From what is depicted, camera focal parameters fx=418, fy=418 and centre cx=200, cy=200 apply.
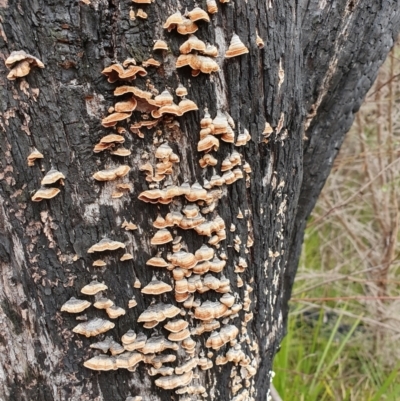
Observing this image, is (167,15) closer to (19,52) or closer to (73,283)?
(19,52)

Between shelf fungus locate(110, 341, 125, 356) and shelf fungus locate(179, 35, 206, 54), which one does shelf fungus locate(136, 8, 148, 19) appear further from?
shelf fungus locate(110, 341, 125, 356)

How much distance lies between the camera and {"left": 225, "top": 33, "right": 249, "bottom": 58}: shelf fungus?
4.08 ft

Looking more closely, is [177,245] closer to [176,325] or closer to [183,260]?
[183,260]

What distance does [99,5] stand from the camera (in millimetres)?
1100

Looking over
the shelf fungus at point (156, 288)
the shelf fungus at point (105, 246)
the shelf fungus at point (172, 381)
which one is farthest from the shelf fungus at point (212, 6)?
the shelf fungus at point (172, 381)

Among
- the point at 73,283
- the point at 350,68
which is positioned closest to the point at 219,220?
the point at 73,283

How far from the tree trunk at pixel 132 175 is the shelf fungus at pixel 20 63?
22 millimetres

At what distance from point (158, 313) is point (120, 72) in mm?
766

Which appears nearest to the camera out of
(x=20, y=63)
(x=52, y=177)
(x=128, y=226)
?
(x=20, y=63)

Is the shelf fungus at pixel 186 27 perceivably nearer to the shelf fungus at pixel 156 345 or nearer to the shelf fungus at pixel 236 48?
the shelf fungus at pixel 236 48

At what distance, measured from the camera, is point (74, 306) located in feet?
4.37

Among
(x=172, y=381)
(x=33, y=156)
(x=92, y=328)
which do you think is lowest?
(x=172, y=381)

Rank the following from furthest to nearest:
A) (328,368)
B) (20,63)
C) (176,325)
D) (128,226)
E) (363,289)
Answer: (363,289)
(328,368)
(176,325)
(128,226)
(20,63)

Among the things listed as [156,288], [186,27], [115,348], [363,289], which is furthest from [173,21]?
[363,289]
